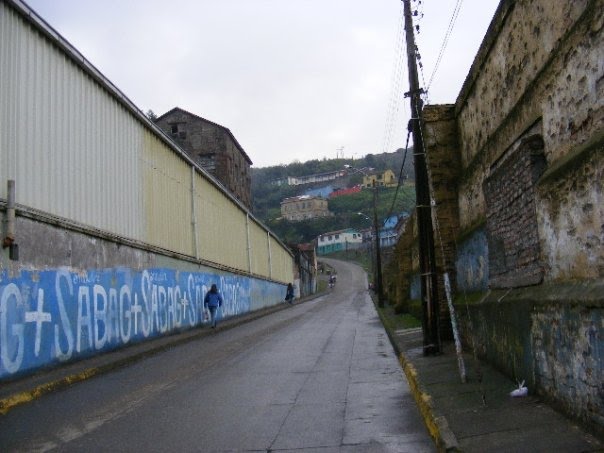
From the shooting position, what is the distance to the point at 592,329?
16.9 ft

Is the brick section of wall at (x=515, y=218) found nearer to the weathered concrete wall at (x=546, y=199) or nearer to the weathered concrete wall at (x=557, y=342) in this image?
the weathered concrete wall at (x=546, y=199)

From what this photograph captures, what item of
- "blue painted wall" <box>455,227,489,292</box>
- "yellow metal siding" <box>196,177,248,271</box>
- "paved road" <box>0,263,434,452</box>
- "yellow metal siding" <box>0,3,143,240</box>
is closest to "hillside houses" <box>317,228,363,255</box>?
"yellow metal siding" <box>196,177,248,271</box>

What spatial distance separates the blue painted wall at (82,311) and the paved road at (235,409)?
1.30 m

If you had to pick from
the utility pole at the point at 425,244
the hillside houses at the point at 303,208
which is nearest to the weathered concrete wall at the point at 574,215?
the utility pole at the point at 425,244

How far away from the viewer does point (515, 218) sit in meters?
8.12

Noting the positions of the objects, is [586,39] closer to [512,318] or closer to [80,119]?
[512,318]

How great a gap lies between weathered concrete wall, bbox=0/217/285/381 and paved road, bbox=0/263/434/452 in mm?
1357

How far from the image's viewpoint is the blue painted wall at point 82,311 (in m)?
10.9

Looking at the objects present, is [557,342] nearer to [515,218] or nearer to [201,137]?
[515,218]

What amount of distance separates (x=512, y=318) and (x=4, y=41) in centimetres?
1000

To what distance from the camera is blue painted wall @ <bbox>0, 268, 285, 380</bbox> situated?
10922 mm

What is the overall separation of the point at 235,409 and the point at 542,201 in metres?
4.40

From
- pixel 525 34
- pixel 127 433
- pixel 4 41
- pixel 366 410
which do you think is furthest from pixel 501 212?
pixel 4 41

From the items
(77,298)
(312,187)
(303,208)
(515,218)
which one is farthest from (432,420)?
(312,187)
